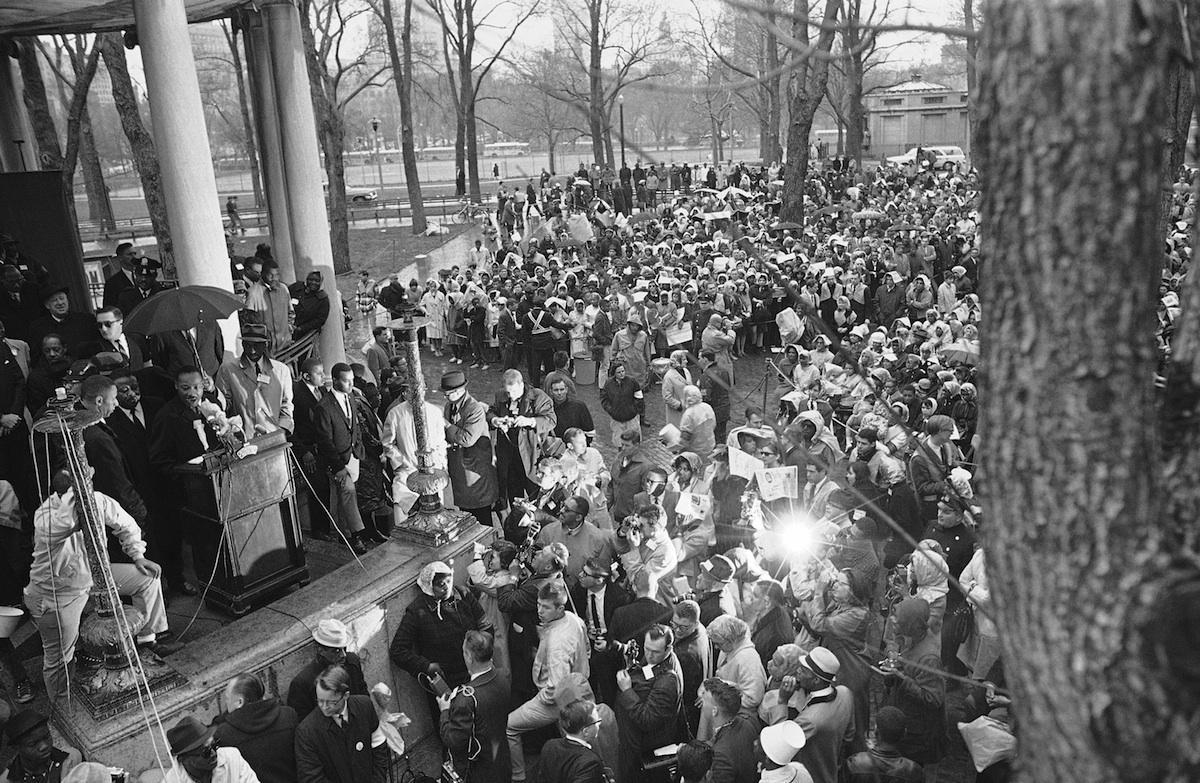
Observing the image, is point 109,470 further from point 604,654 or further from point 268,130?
point 268,130

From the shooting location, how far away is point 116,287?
1297 cm

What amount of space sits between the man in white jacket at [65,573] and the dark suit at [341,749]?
4.68ft

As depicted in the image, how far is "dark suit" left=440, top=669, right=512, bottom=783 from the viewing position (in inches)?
223

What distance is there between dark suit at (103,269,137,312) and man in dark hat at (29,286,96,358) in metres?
3.26

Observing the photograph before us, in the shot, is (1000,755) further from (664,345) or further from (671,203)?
(671,203)

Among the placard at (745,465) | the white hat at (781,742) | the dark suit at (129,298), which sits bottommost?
the white hat at (781,742)

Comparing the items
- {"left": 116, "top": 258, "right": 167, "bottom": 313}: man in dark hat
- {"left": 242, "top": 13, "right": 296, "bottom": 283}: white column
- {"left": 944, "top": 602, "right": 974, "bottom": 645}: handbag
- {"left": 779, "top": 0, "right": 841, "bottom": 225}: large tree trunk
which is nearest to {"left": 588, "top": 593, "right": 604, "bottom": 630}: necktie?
{"left": 944, "top": 602, "right": 974, "bottom": 645}: handbag

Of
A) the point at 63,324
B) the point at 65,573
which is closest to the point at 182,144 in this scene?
the point at 63,324

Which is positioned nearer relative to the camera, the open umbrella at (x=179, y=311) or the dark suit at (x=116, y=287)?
the open umbrella at (x=179, y=311)

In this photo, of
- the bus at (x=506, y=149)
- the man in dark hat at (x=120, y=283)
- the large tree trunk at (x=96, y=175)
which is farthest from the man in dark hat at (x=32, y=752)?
the bus at (x=506, y=149)

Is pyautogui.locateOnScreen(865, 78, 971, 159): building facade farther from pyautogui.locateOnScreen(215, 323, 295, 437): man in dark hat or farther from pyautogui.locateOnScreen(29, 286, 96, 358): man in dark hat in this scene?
pyautogui.locateOnScreen(29, 286, 96, 358): man in dark hat

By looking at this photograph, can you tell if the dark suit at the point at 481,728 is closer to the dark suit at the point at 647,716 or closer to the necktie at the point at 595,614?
the dark suit at the point at 647,716

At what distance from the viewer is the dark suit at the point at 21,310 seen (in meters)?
10.5

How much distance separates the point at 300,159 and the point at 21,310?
15.2 feet
